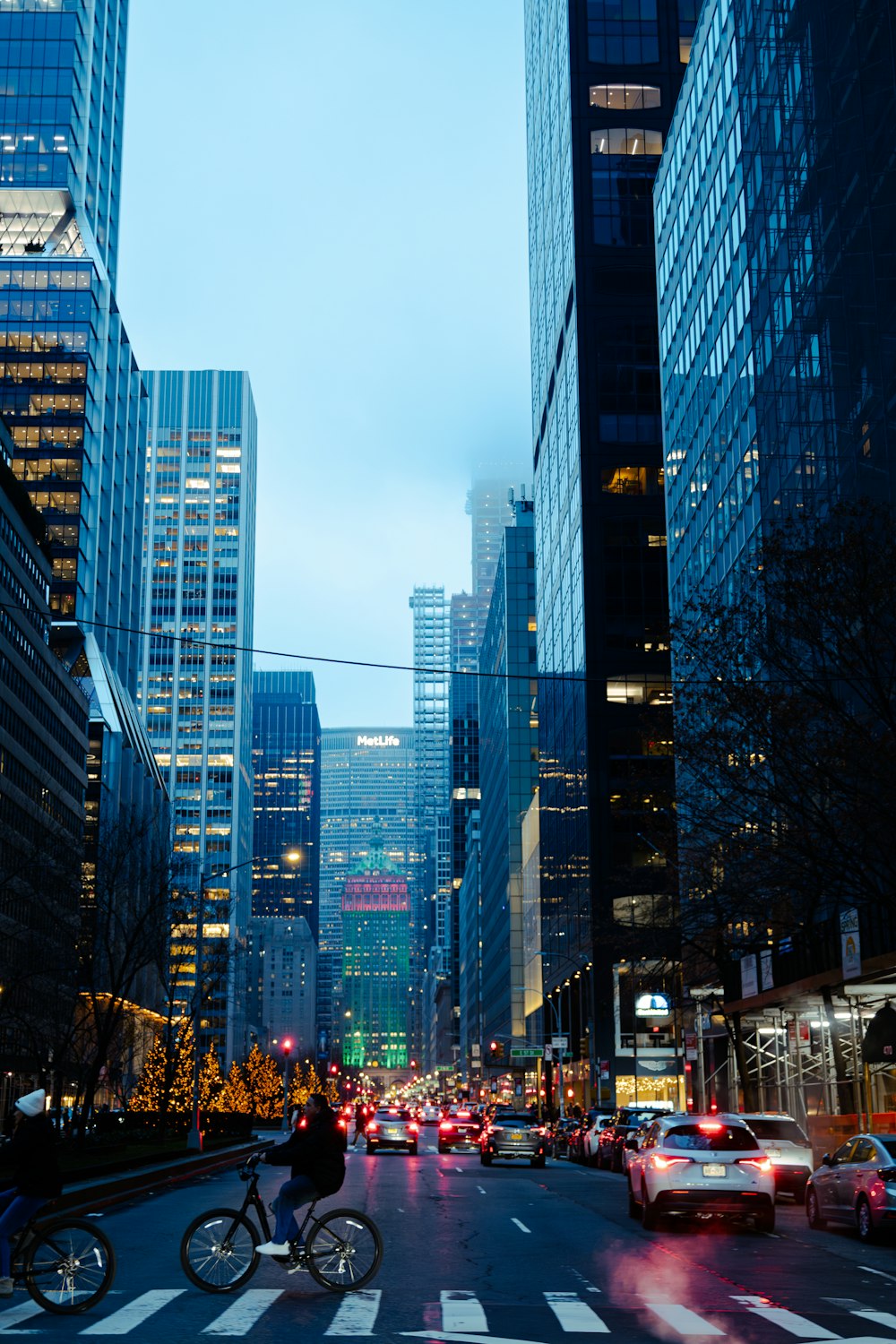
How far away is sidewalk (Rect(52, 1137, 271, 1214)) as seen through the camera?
24.8 metres

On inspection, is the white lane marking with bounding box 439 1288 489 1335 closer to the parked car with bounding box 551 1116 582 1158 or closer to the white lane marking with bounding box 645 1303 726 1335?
the white lane marking with bounding box 645 1303 726 1335

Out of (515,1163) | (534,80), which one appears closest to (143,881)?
(515,1163)

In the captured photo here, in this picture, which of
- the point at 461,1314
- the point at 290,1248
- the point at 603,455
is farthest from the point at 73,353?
the point at 461,1314

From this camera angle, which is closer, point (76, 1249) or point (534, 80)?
point (76, 1249)

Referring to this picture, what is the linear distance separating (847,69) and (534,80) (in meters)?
91.5

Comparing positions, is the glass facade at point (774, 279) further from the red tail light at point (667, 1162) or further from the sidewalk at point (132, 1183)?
the red tail light at point (667, 1162)

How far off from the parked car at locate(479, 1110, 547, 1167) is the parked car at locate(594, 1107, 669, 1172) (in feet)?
7.03

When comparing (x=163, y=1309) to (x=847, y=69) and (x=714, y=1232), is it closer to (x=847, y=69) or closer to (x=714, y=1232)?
(x=714, y=1232)

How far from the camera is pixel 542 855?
120 meters

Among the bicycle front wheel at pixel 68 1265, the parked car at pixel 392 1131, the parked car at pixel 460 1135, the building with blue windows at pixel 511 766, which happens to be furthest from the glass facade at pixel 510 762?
the bicycle front wheel at pixel 68 1265

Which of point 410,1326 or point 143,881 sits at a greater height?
point 143,881

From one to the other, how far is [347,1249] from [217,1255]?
1216 mm

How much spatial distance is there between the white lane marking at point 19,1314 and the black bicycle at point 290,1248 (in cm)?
136

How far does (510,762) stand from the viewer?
148 m
